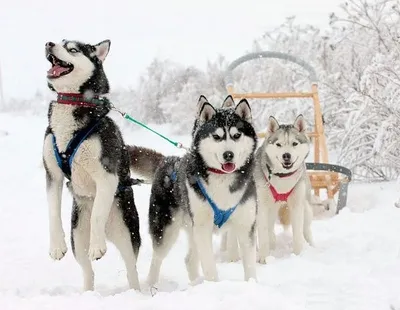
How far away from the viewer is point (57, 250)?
9.82 ft

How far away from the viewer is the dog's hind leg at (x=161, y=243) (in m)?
3.77

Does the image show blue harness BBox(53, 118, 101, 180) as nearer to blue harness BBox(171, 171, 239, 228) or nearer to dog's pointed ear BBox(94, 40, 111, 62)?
dog's pointed ear BBox(94, 40, 111, 62)

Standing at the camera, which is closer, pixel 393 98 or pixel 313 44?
pixel 393 98

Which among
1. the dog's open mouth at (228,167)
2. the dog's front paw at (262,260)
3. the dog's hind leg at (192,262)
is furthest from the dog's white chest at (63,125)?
the dog's front paw at (262,260)

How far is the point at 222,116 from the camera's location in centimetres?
320

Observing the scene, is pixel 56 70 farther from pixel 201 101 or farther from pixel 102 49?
pixel 201 101

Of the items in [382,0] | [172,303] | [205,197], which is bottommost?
[172,303]

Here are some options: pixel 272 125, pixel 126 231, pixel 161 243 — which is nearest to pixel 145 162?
pixel 161 243

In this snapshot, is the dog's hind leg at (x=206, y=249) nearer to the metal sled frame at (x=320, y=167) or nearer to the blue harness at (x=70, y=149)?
the blue harness at (x=70, y=149)

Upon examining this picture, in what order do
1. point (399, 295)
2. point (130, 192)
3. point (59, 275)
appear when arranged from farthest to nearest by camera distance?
point (59, 275)
point (130, 192)
point (399, 295)

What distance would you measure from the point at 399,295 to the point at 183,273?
192cm

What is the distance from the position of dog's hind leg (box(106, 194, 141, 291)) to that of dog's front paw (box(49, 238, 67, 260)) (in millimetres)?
368

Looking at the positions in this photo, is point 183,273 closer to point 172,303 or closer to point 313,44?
point 172,303

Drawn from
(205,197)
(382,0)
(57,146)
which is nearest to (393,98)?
(382,0)
